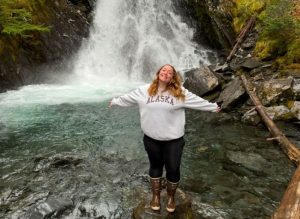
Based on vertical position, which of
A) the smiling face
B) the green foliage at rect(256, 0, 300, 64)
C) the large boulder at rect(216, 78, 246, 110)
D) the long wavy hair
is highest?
the green foliage at rect(256, 0, 300, 64)

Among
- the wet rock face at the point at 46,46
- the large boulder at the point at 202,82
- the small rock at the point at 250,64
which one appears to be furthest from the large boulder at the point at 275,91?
the wet rock face at the point at 46,46

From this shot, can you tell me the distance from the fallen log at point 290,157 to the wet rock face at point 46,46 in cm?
925

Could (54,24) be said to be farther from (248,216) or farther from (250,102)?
(248,216)

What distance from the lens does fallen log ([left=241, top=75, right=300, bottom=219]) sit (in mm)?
5483

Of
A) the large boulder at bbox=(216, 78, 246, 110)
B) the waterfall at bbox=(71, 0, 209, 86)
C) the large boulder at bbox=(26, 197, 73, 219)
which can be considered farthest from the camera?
the waterfall at bbox=(71, 0, 209, 86)

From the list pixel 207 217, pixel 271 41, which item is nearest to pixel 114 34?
pixel 271 41

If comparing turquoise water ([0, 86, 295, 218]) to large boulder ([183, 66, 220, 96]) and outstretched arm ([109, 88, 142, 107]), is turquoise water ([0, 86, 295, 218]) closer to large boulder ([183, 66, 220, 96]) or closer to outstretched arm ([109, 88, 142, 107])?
large boulder ([183, 66, 220, 96])

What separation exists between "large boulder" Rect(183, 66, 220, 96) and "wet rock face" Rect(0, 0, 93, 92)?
695cm

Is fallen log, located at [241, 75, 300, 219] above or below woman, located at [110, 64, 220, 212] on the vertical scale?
below

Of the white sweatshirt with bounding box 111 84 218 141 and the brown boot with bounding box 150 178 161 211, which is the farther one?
the brown boot with bounding box 150 178 161 211

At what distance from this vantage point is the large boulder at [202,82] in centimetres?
1541

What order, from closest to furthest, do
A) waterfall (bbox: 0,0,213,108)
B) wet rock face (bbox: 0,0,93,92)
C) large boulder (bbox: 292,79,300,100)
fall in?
large boulder (bbox: 292,79,300,100), wet rock face (bbox: 0,0,93,92), waterfall (bbox: 0,0,213,108)

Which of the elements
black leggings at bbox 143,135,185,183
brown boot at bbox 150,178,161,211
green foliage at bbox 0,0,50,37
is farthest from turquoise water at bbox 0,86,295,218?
green foliage at bbox 0,0,50,37

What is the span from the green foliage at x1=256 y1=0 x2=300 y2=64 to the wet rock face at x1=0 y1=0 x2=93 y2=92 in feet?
32.4
